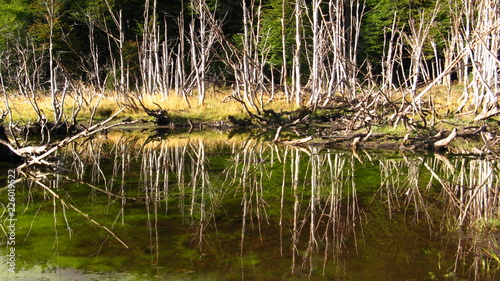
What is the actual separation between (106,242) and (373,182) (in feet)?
14.6

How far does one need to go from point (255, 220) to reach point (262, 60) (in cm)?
1680

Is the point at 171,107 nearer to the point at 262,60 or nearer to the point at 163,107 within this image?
the point at 163,107

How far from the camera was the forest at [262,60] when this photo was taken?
12.7 m

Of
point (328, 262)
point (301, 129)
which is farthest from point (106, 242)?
point (301, 129)

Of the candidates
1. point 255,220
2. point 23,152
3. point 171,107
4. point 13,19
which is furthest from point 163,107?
point 13,19

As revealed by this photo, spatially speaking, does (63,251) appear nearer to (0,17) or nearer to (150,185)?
(150,185)

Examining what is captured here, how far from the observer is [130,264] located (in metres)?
4.10

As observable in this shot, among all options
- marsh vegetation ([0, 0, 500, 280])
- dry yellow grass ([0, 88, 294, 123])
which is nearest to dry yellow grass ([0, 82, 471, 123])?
dry yellow grass ([0, 88, 294, 123])

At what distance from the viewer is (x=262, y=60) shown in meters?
21.6

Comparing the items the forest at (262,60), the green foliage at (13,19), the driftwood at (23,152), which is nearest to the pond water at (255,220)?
the driftwood at (23,152)

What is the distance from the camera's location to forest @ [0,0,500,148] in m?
12.7

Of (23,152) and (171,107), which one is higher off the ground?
(171,107)

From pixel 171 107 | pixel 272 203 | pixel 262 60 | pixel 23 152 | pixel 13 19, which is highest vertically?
pixel 13 19

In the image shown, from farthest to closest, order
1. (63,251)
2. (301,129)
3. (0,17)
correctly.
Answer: (0,17), (301,129), (63,251)
